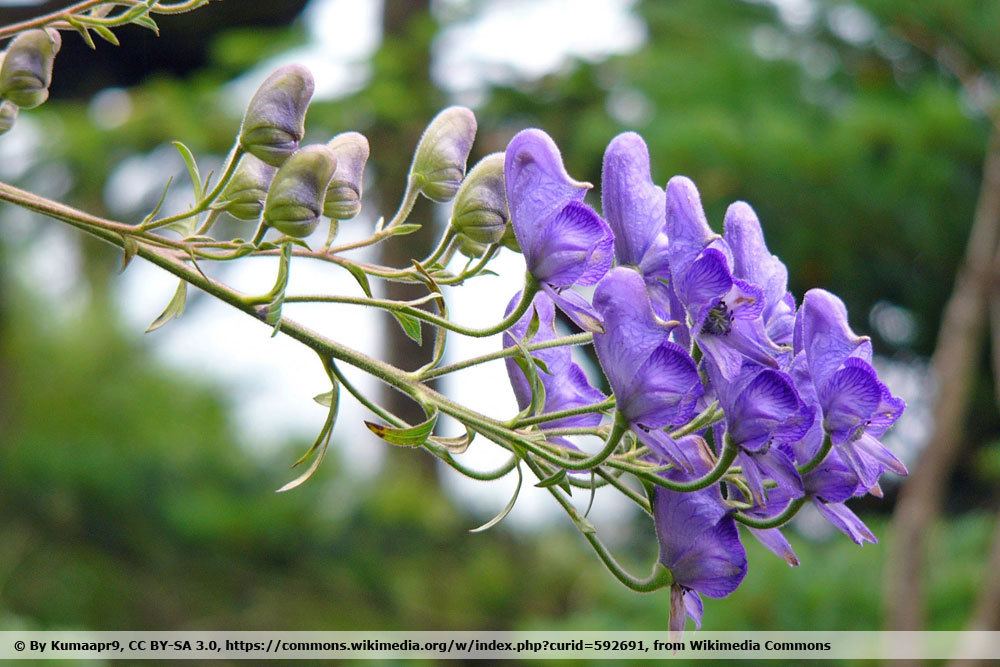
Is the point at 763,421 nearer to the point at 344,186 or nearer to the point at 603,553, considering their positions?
the point at 603,553

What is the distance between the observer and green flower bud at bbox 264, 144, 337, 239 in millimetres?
365

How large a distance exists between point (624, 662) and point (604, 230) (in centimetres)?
156

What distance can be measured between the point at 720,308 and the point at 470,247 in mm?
97

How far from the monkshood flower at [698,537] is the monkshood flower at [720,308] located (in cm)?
4

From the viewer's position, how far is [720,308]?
348 mm

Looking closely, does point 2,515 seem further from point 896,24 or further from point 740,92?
point 896,24

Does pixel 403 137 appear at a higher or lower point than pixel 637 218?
lower

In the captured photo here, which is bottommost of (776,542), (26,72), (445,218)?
(445,218)

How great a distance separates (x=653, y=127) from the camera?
203cm
